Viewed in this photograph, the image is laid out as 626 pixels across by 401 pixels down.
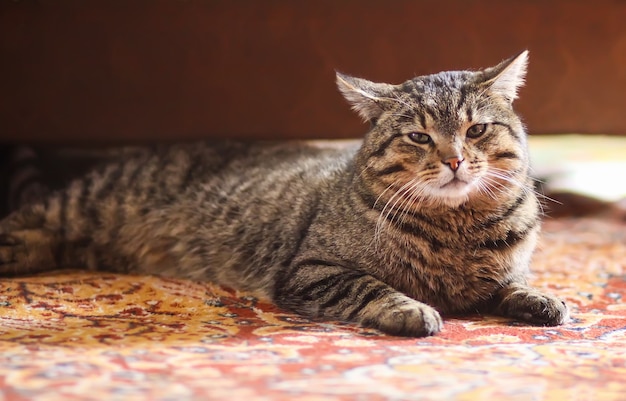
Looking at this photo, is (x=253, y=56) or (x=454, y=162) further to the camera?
(x=253, y=56)

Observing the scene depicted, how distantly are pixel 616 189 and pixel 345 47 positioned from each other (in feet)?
6.78

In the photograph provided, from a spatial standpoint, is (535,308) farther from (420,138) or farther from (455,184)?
(420,138)

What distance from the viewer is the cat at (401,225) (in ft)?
5.49

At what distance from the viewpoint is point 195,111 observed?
2367 millimetres

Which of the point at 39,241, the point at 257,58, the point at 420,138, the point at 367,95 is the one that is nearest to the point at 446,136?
the point at 420,138

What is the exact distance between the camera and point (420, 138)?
1700 mm

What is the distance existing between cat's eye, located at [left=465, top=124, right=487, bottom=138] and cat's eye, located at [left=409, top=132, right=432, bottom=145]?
89 millimetres

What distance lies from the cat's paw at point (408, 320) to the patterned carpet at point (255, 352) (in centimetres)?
3

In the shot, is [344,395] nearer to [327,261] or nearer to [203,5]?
[327,261]

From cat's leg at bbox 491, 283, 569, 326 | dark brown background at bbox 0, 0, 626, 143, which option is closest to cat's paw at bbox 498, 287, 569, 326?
cat's leg at bbox 491, 283, 569, 326

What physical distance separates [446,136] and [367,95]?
23 cm

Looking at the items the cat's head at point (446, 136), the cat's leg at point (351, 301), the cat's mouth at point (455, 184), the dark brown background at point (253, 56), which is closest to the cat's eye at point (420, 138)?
the cat's head at point (446, 136)

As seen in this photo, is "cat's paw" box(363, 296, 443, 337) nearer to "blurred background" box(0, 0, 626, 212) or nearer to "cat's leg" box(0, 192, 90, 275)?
"blurred background" box(0, 0, 626, 212)

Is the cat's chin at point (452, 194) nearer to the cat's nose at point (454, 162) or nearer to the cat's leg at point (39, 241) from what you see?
the cat's nose at point (454, 162)
